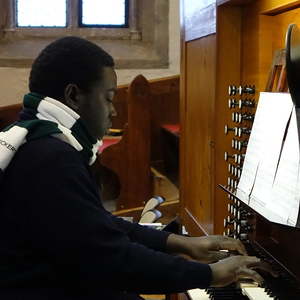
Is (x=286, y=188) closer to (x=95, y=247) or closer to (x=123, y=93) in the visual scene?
(x=95, y=247)

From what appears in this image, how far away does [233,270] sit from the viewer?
5.41 ft

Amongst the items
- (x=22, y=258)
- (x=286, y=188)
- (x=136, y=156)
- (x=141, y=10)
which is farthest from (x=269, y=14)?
(x=141, y=10)

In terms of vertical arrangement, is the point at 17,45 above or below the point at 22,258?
above

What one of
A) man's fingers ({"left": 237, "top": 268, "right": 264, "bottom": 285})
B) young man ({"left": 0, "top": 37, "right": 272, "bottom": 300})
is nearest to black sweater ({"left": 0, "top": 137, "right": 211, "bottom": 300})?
young man ({"left": 0, "top": 37, "right": 272, "bottom": 300})

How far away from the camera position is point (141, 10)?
251 inches

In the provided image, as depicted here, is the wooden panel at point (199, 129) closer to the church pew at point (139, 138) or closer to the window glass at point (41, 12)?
the church pew at point (139, 138)

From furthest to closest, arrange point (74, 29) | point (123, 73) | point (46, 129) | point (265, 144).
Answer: point (74, 29) < point (123, 73) < point (265, 144) < point (46, 129)

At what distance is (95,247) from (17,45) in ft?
16.4

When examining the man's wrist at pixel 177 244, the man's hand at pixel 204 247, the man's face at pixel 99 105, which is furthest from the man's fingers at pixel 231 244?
the man's face at pixel 99 105

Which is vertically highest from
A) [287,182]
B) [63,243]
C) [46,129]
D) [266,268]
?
[46,129]

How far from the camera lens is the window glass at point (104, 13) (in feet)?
20.9

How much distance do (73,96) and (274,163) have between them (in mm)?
587

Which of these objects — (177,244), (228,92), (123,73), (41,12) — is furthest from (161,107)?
(177,244)

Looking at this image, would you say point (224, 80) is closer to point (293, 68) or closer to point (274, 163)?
point (274, 163)
